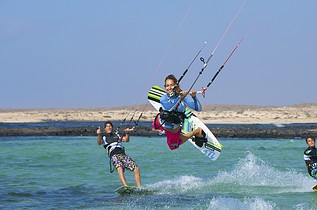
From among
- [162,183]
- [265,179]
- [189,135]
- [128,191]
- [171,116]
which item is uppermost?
[171,116]

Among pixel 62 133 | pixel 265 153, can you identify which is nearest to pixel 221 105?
pixel 62 133

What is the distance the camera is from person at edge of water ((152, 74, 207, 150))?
406 inches

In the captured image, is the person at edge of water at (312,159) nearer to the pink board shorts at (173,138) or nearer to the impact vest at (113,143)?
the pink board shorts at (173,138)

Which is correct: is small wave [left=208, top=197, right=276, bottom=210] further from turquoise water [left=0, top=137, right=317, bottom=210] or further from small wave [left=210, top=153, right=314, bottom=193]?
small wave [left=210, top=153, right=314, bottom=193]

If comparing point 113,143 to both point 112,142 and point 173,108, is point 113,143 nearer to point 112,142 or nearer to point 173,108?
point 112,142

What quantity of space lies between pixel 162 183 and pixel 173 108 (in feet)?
15.2

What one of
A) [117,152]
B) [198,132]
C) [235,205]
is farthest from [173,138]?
[117,152]

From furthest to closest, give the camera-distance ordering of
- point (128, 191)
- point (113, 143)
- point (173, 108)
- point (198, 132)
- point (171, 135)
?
point (113, 143)
point (128, 191)
point (198, 132)
point (171, 135)
point (173, 108)

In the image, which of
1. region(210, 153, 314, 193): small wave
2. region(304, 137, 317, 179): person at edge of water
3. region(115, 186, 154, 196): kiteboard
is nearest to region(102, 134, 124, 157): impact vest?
region(115, 186, 154, 196): kiteboard

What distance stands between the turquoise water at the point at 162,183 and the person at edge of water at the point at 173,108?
1.34 meters

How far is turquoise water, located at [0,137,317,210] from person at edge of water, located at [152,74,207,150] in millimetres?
1336

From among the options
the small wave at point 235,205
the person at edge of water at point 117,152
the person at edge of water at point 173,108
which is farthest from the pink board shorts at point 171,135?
the person at edge of water at point 117,152

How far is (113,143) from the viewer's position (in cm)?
1329

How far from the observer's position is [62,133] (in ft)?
142
